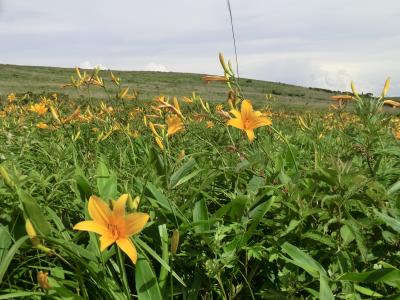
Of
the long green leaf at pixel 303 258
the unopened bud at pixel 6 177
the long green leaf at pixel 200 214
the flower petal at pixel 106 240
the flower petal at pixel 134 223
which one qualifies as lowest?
the long green leaf at pixel 303 258

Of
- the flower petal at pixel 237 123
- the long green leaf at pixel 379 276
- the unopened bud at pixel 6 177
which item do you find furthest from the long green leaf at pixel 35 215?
the long green leaf at pixel 379 276

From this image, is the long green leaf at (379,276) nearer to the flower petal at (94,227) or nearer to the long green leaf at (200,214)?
the long green leaf at (200,214)

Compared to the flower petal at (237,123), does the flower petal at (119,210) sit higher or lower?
lower

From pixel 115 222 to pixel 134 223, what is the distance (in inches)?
1.7

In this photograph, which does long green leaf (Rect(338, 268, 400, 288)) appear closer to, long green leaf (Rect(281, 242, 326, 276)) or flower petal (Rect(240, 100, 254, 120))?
long green leaf (Rect(281, 242, 326, 276))

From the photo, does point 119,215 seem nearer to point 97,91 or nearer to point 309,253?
point 309,253

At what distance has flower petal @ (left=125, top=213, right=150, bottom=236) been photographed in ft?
2.95

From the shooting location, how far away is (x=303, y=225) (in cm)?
135

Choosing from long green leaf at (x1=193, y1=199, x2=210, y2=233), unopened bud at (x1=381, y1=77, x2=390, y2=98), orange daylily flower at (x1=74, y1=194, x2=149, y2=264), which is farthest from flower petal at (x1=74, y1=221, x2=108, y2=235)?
unopened bud at (x1=381, y1=77, x2=390, y2=98)

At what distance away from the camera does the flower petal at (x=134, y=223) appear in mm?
898

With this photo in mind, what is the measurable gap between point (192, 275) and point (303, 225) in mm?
377

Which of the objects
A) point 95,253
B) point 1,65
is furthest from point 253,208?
point 1,65

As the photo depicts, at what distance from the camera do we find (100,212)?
922mm

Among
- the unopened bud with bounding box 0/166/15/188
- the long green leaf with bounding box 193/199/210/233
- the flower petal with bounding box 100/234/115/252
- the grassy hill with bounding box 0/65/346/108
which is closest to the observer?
the flower petal with bounding box 100/234/115/252
